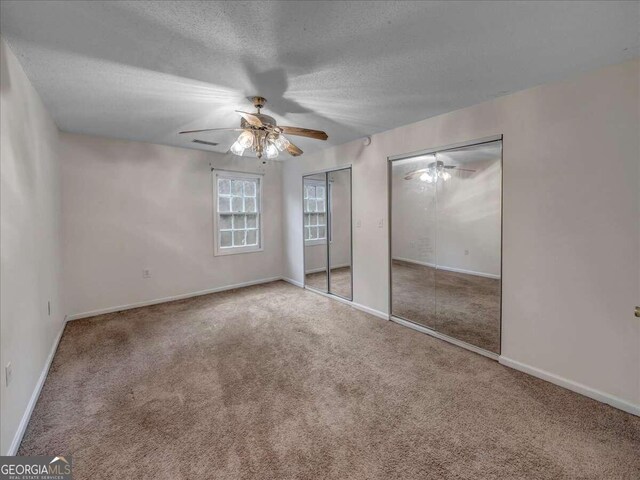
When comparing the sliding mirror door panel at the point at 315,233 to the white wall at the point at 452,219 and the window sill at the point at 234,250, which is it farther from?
the white wall at the point at 452,219

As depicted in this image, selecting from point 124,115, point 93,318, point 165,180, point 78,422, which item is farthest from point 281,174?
point 78,422

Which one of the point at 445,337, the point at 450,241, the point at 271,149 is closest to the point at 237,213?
the point at 271,149

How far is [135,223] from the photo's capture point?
160 inches

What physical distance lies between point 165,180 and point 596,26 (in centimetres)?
474

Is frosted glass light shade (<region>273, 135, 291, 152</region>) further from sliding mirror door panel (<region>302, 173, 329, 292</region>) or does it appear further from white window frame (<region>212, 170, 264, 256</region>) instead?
white window frame (<region>212, 170, 264, 256</region>)

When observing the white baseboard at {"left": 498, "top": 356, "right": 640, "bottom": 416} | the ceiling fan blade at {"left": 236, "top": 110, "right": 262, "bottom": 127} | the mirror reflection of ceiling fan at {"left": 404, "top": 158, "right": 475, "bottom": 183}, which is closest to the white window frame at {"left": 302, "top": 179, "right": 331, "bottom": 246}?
the mirror reflection of ceiling fan at {"left": 404, "top": 158, "right": 475, "bottom": 183}

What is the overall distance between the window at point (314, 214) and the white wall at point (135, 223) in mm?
1173

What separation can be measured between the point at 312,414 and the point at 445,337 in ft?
5.95

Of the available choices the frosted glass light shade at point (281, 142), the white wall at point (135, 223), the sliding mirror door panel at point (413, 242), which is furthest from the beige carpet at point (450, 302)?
the white wall at point (135, 223)

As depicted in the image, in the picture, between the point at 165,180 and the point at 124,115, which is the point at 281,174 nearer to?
the point at 165,180

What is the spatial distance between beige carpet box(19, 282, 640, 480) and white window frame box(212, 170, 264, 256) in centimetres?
197

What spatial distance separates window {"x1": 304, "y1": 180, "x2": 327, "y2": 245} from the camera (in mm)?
4949

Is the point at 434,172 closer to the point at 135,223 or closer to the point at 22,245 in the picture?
the point at 22,245

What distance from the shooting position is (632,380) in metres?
1.97
